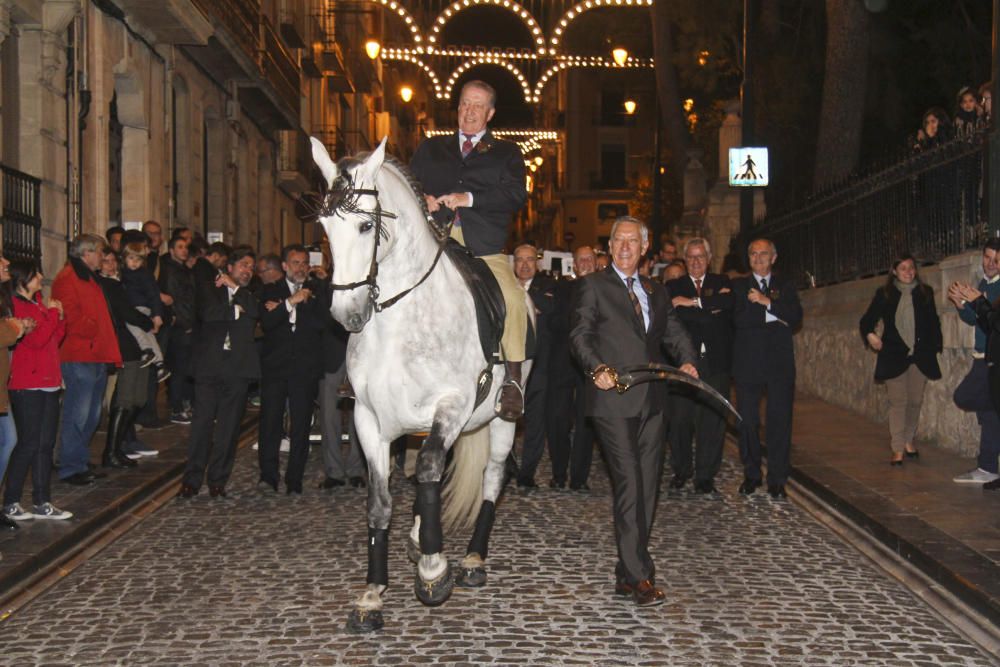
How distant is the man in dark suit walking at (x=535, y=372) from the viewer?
11508 millimetres

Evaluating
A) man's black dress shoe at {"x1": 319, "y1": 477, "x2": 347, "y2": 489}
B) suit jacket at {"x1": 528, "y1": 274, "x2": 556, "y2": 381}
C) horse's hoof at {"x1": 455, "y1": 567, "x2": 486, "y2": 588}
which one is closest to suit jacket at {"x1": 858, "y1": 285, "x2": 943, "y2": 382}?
suit jacket at {"x1": 528, "y1": 274, "x2": 556, "y2": 381}

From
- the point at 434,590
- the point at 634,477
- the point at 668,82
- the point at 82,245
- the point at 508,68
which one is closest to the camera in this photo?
the point at 434,590

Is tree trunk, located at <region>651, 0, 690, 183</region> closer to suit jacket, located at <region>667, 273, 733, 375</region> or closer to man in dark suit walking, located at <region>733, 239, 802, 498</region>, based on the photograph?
suit jacket, located at <region>667, 273, 733, 375</region>

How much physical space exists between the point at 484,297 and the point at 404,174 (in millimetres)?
850

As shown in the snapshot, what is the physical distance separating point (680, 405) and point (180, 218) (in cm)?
1462

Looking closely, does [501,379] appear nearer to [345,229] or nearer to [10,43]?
[345,229]

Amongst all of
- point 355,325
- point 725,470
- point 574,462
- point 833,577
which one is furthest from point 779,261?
point 355,325

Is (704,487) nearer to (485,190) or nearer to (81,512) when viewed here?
(485,190)

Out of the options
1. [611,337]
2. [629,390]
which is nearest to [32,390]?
[611,337]

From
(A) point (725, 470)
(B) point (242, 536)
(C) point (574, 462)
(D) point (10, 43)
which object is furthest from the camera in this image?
(D) point (10, 43)

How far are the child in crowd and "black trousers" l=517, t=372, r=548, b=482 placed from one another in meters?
4.01

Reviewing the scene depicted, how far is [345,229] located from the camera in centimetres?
624

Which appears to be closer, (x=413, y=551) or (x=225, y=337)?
(x=413, y=551)

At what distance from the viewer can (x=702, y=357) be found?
1167 centimetres
